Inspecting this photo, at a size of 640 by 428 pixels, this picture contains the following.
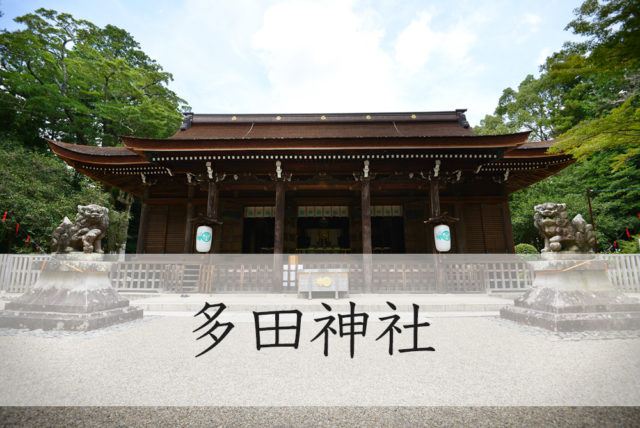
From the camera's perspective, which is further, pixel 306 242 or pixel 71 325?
pixel 306 242

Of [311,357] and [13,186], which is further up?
[13,186]

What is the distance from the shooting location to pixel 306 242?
14914mm

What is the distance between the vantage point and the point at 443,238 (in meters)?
7.66

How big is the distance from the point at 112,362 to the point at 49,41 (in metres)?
21.5

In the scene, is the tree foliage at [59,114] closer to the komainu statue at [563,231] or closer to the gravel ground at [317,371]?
the gravel ground at [317,371]

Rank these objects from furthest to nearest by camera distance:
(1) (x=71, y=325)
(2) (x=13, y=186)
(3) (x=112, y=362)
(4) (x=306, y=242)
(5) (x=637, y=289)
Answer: (4) (x=306, y=242) < (2) (x=13, y=186) < (5) (x=637, y=289) < (1) (x=71, y=325) < (3) (x=112, y=362)

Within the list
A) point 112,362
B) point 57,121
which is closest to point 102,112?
point 57,121

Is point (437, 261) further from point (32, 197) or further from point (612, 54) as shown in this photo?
point (32, 197)

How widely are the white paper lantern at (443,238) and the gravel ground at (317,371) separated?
4.04 metres

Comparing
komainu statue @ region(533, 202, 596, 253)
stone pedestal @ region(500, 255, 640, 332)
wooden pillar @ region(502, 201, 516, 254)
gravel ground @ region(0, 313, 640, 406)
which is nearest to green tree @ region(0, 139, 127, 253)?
gravel ground @ region(0, 313, 640, 406)

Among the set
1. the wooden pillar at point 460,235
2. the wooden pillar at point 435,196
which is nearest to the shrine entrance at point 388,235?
the wooden pillar at point 460,235

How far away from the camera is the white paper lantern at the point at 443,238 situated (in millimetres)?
7633

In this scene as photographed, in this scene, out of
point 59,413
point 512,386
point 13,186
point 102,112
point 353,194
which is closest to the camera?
point 59,413

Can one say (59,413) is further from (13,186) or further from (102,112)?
(102,112)
